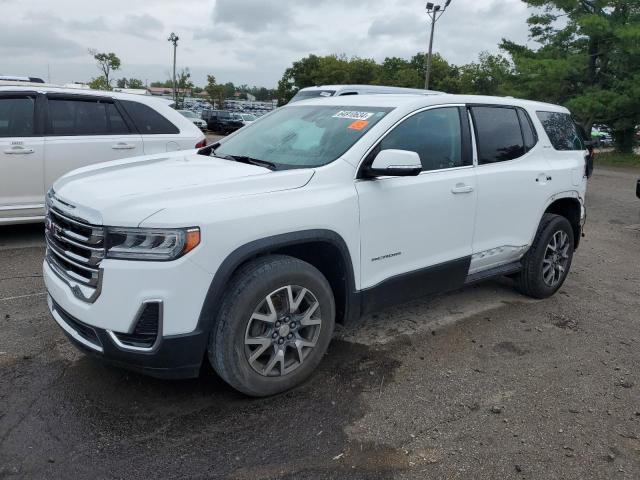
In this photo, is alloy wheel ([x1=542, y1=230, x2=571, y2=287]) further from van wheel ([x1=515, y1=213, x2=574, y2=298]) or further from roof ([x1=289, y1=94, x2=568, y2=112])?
roof ([x1=289, y1=94, x2=568, y2=112])

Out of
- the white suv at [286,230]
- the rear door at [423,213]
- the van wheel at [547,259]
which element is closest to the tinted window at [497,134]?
the white suv at [286,230]

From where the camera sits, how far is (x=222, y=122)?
3278 cm

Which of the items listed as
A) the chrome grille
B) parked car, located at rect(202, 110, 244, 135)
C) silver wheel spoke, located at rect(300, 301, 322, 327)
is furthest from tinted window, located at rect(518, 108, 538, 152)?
parked car, located at rect(202, 110, 244, 135)

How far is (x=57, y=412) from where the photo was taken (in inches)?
119

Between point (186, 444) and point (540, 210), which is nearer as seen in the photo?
point (186, 444)

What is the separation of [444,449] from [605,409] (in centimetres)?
115

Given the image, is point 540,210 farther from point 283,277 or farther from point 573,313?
point 283,277

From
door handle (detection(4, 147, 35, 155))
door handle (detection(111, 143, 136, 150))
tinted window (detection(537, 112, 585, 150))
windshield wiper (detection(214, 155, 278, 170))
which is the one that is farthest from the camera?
door handle (detection(111, 143, 136, 150))

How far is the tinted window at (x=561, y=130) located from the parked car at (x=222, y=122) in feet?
91.2

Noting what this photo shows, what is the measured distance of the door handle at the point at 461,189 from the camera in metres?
3.96

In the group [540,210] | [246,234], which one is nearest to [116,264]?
[246,234]

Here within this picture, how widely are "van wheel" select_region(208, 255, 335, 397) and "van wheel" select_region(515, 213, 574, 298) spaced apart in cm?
242

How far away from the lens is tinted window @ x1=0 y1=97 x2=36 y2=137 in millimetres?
5902

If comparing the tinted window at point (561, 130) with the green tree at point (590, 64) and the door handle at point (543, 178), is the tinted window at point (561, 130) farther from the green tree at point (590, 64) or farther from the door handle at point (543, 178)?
the green tree at point (590, 64)
